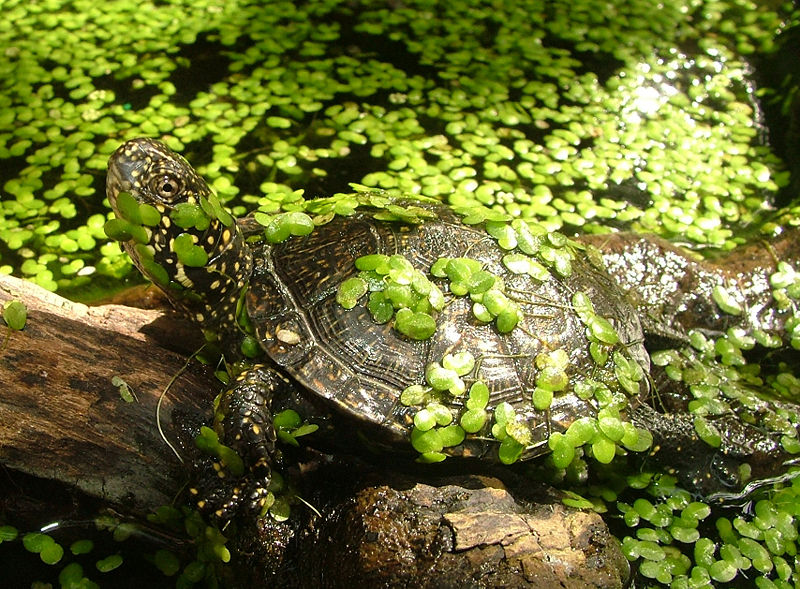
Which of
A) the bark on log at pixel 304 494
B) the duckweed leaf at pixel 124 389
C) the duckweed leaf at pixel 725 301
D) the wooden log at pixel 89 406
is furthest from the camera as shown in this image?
the duckweed leaf at pixel 725 301

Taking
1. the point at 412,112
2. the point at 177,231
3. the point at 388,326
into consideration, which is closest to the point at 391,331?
the point at 388,326

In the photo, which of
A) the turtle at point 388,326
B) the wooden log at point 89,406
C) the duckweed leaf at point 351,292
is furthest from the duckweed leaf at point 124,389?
the duckweed leaf at point 351,292

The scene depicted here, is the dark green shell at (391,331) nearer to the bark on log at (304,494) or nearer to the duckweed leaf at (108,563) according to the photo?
the bark on log at (304,494)

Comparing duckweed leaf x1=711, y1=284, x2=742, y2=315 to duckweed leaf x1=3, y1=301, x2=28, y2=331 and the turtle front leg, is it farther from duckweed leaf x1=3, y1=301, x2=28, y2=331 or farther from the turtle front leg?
duckweed leaf x1=3, y1=301, x2=28, y2=331

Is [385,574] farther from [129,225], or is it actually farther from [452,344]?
[129,225]

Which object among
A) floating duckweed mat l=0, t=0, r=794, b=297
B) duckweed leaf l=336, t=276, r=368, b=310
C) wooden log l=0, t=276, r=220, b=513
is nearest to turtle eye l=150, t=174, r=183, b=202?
wooden log l=0, t=276, r=220, b=513
